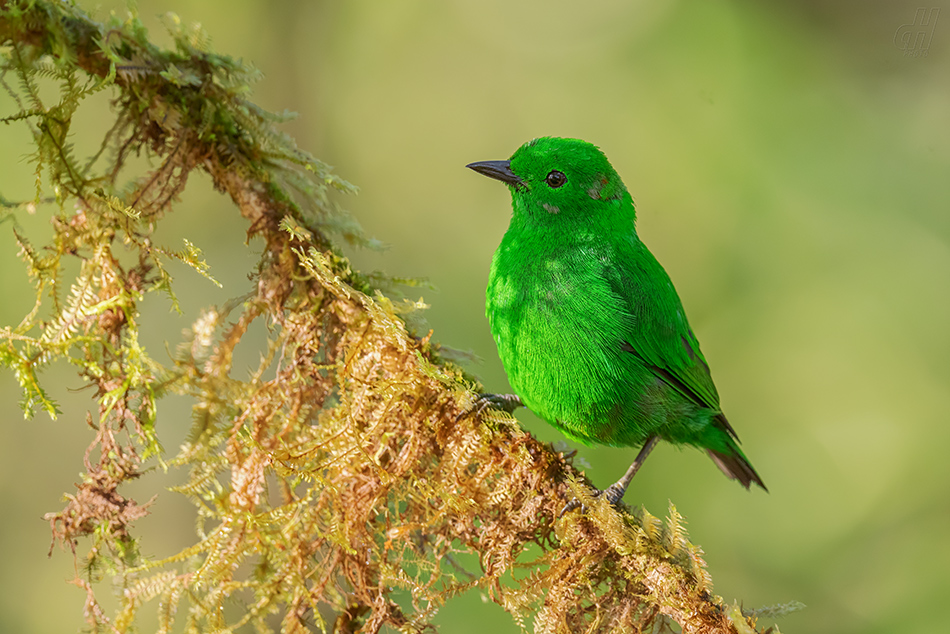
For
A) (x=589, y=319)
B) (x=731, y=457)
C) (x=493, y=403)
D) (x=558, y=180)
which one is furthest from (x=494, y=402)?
(x=731, y=457)

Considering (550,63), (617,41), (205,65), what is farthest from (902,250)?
(205,65)

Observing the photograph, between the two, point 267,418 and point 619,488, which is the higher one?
point 619,488

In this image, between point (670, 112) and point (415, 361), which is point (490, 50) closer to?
point (670, 112)

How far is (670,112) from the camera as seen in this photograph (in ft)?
23.3

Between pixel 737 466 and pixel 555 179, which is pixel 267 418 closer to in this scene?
pixel 555 179

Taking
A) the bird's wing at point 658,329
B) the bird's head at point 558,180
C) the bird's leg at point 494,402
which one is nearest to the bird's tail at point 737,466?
the bird's wing at point 658,329

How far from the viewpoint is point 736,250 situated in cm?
661

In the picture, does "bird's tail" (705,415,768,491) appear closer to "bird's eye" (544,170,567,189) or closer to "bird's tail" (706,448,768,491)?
"bird's tail" (706,448,768,491)

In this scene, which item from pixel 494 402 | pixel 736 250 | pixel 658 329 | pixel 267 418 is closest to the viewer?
pixel 267 418

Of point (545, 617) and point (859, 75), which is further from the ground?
point (859, 75)

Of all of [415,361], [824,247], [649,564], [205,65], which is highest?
[824,247]

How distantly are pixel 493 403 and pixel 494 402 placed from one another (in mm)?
35

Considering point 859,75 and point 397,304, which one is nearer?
point 397,304

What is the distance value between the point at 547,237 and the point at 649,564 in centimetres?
148
